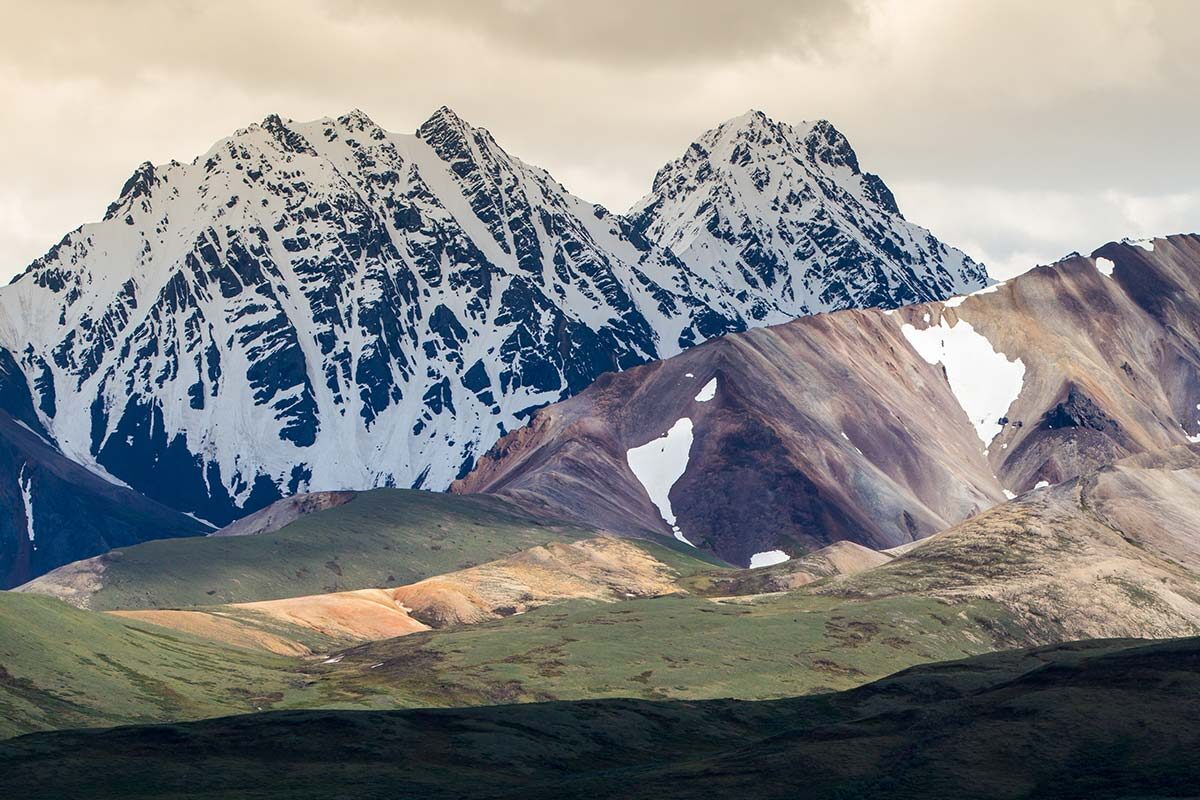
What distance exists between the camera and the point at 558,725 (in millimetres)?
197750

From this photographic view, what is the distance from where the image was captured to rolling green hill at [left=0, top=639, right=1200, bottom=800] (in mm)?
149875

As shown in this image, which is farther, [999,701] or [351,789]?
[999,701]

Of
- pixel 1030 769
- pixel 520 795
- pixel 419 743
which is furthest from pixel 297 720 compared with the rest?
pixel 1030 769

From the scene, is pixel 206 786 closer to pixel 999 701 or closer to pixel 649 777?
pixel 649 777

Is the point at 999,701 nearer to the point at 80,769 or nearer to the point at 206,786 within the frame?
the point at 206,786

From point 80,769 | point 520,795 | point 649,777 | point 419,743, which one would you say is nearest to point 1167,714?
point 649,777

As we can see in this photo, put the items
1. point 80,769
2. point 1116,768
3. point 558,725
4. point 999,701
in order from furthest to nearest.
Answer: point 558,725, point 999,701, point 80,769, point 1116,768

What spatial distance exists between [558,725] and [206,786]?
50056mm

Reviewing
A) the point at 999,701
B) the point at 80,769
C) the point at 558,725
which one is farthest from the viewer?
the point at 558,725

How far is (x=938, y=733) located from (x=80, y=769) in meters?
76.9

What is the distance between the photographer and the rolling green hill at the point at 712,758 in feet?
492

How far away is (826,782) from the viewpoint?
152 meters

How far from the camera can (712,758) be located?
6752 inches

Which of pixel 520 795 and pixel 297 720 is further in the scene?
pixel 297 720
